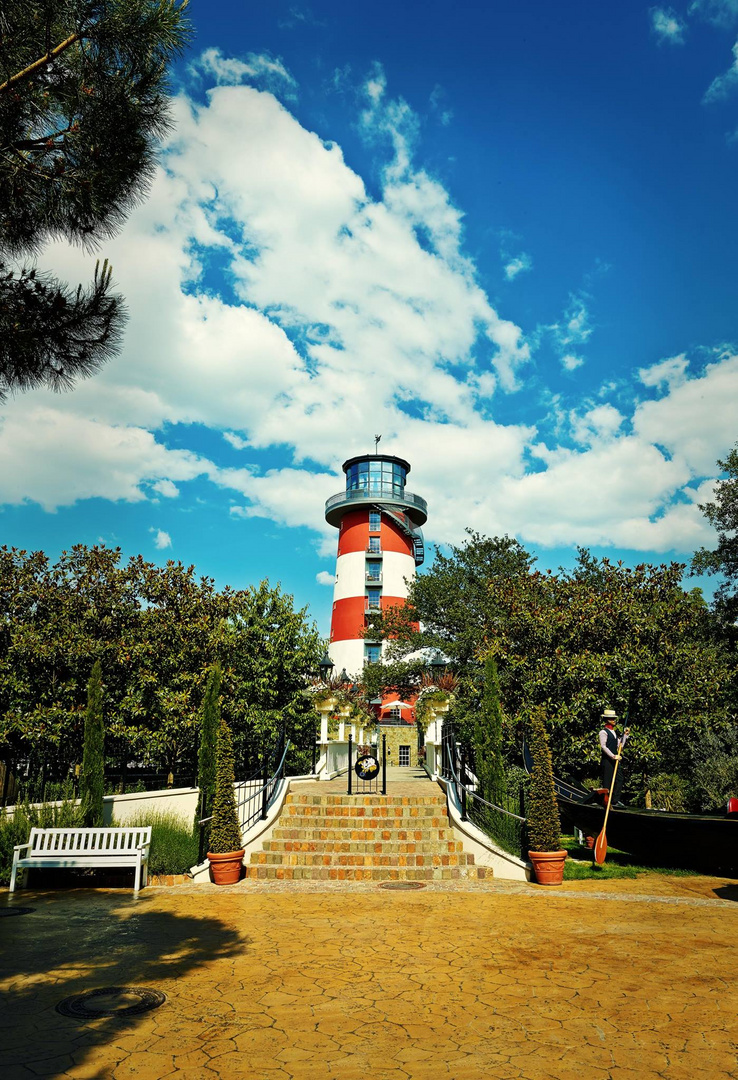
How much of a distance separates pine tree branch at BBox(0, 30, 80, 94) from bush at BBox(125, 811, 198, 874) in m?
10.3

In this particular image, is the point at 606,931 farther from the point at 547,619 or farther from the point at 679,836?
the point at 547,619

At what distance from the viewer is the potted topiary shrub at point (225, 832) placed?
9984mm

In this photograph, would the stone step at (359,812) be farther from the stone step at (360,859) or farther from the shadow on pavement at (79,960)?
the shadow on pavement at (79,960)

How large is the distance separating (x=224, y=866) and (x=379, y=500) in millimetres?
28306

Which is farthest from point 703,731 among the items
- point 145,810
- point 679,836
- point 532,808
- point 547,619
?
point 145,810

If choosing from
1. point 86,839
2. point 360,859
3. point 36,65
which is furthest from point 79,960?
point 36,65

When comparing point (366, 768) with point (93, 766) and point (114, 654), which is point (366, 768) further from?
point (114, 654)

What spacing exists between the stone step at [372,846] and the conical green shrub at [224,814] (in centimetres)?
104

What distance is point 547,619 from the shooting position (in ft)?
Result: 61.2

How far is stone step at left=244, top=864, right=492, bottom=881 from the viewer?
10398 mm

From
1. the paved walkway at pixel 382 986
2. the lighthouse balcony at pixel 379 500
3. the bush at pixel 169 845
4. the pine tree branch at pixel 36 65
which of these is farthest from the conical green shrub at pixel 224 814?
the lighthouse balcony at pixel 379 500

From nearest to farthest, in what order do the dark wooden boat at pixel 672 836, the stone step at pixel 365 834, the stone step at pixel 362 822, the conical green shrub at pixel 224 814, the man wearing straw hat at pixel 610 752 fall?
the dark wooden boat at pixel 672 836, the conical green shrub at pixel 224 814, the man wearing straw hat at pixel 610 752, the stone step at pixel 365 834, the stone step at pixel 362 822

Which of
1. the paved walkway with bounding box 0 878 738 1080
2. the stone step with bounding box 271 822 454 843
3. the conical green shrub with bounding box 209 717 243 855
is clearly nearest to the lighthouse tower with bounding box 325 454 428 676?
the stone step with bounding box 271 822 454 843

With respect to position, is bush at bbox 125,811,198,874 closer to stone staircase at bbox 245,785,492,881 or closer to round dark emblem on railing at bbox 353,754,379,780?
stone staircase at bbox 245,785,492,881
